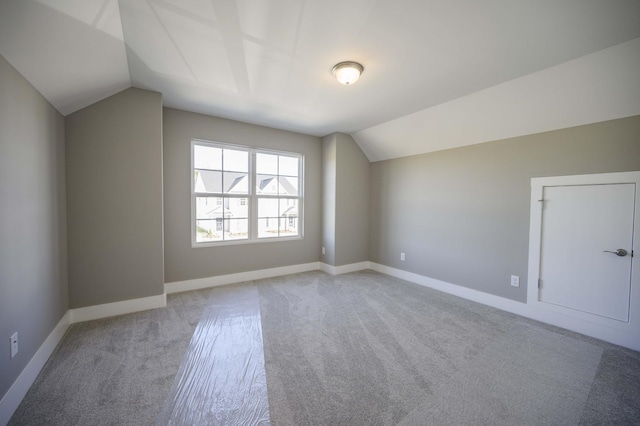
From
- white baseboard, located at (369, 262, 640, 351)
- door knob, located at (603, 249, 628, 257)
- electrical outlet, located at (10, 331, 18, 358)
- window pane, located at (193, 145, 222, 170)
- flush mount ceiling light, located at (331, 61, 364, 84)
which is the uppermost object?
flush mount ceiling light, located at (331, 61, 364, 84)

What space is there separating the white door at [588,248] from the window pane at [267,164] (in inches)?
151

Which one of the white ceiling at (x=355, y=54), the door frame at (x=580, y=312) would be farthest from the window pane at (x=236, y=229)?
the door frame at (x=580, y=312)

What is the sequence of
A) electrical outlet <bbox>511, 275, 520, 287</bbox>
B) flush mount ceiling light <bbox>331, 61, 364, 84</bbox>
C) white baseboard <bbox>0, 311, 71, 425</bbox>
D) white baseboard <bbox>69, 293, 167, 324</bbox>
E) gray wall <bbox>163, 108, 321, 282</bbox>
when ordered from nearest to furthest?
white baseboard <bbox>0, 311, 71, 425</bbox> → flush mount ceiling light <bbox>331, 61, 364, 84</bbox> → white baseboard <bbox>69, 293, 167, 324</bbox> → electrical outlet <bbox>511, 275, 520, 287</bbox> → gray wall <bbox>163, 108, 321, 282</bbox>

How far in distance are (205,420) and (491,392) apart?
6.36ft

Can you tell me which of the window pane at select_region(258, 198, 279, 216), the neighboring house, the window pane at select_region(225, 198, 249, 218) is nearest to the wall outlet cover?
the neighboring house

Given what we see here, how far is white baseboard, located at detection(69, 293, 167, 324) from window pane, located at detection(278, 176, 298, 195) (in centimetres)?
242

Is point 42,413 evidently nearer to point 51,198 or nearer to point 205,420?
point 205,420

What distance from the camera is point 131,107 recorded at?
2.90m

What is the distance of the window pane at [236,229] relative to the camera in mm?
4078

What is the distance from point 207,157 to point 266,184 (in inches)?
40.7

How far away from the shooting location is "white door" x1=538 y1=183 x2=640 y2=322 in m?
2.42

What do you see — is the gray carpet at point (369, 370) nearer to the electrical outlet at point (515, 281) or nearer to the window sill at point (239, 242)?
the electrical outlet at point (515, 281)

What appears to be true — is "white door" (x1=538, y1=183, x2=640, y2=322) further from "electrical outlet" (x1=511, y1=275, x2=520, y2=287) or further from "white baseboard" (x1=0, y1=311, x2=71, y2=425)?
"white baseboard" (x1=0, y1=311, x2=71, y2=425)

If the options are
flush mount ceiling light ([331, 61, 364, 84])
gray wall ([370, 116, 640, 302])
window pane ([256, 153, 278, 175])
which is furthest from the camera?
window pane ([256, 153, 278, 175])
